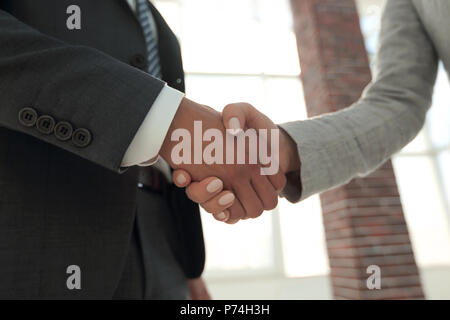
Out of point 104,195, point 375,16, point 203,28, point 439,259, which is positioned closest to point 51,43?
point 104,195

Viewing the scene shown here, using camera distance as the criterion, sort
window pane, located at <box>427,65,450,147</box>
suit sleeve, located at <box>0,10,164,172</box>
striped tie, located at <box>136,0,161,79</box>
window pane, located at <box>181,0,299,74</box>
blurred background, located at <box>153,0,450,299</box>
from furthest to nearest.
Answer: window pane, located at <box>427,65,450,147</box>, window pane, located at <box>181,0,299,74</box>, blurred background, located at <box>153,0,450,299</box>, striped tie, located at <box>136,0,161,79</box>, suit sleeve, located at <box>0,10,164,172</box>

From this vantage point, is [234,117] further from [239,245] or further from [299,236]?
[299,236]

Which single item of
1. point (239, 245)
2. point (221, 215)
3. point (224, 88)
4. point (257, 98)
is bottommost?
point (221, 215)

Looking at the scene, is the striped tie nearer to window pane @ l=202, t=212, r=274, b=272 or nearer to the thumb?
the thumb

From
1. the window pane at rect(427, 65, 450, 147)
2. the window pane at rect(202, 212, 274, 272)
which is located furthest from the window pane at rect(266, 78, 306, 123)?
the window pane at rect(427, 65, 450, 147)

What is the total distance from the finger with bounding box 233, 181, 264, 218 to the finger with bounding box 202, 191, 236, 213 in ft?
0.07

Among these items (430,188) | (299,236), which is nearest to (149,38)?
(299,236)

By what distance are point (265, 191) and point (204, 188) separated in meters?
0.15

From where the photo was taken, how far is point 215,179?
649 millimetres

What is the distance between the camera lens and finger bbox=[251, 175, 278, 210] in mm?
703

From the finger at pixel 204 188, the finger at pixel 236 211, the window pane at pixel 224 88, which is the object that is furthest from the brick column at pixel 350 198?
the window pane at pixel 224 88

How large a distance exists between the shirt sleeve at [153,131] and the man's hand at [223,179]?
3 centimetres

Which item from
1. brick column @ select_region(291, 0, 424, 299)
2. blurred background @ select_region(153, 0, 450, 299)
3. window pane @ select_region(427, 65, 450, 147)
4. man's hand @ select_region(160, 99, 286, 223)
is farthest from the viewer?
window pane @ select_region(427, 65, 450, 147)

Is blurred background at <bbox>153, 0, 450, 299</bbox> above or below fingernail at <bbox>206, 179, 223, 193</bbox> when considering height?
above
